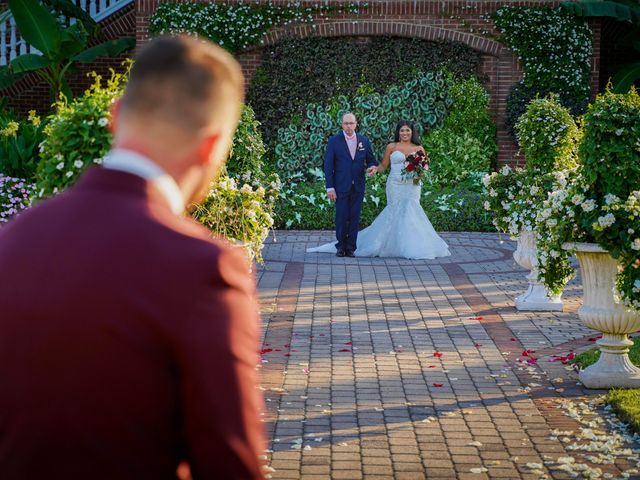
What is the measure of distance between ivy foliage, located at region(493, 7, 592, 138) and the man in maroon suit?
20.5 meters

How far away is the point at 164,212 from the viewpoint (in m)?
1.86

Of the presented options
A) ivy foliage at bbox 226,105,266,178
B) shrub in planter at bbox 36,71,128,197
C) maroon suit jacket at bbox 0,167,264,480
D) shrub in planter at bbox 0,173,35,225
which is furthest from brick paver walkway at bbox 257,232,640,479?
maroon suit jacket at bbox 0,167,264,480

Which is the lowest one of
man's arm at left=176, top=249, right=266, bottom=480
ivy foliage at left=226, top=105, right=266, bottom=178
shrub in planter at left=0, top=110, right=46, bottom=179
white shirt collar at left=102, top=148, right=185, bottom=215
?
shrub in planter at left=0, top=110, right=46, bottom=179

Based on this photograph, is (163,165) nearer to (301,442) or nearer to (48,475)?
(48,475)

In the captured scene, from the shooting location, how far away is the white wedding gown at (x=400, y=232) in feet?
52.0

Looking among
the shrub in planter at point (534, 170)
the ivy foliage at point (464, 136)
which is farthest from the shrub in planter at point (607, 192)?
the ivy foliage at point (464, 136)

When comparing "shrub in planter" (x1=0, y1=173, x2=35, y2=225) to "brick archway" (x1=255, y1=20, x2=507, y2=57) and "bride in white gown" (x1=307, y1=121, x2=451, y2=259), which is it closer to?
"bride in white gown" (x1=307, y1=121, x2=451, y2=259)

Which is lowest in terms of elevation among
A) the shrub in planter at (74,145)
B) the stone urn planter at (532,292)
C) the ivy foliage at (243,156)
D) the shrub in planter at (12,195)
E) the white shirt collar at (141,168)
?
the stone urn planter at (532,292)

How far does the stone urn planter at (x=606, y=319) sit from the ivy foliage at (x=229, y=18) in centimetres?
1510

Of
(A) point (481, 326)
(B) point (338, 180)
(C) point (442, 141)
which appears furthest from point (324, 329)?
(C) point (442, 141)

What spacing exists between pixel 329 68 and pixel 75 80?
5.62 meters

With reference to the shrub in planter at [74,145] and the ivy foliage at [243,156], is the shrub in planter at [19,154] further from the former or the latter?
the shrub in planter at [74,145]

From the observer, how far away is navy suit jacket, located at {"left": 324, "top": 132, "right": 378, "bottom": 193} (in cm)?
1567

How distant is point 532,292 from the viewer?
11.1 metres
